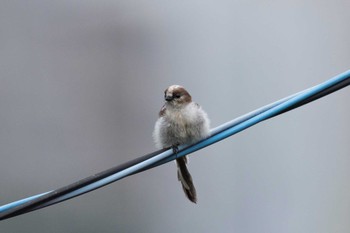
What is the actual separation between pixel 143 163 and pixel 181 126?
107 centimetres

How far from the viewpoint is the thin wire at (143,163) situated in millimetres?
2277

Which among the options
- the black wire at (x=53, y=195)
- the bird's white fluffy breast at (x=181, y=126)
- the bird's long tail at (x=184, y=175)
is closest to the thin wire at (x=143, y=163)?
the black wire at (x=53, y=195)

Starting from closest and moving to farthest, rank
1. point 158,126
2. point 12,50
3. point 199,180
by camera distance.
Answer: point 158,126 < point 199,180 < point 12,50

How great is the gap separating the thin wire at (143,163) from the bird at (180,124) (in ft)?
2.68

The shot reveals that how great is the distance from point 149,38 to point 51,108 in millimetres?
1456

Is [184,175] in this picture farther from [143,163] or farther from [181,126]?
[143,163]

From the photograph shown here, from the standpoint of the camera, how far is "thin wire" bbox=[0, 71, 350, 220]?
7.47 ft

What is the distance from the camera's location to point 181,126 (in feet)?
11.7

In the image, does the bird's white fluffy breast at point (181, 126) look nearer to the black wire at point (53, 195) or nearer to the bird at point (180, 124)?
the bird at point (180, 124)

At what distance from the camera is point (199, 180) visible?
19.3 feet

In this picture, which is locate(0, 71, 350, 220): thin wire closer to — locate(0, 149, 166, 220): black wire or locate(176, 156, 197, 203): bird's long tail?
locate(0, 149, 166, 220): black wire

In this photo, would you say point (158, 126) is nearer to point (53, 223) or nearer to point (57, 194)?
point (57, 194)

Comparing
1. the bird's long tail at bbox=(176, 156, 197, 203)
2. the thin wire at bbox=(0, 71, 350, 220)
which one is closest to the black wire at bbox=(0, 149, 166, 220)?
the thin wire at bbox=(0, 71, 350, 220)

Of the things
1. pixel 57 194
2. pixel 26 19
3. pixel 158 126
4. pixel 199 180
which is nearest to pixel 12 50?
pixel 26 19
